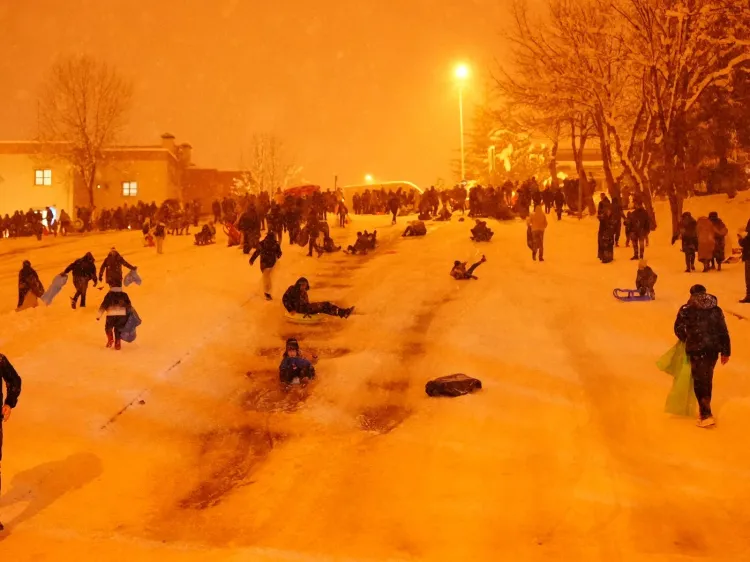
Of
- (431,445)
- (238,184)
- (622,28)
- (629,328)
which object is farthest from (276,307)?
(238,184)

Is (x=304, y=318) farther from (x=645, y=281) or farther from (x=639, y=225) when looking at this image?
(x=639, y=225)

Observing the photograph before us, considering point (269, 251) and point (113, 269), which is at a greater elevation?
point (269, 251)

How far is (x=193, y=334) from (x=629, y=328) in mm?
8269

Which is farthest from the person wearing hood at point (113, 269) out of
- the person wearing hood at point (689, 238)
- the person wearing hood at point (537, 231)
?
the person wearing hood at point (689, 238)

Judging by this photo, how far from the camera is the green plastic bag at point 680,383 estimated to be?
32.6 feet

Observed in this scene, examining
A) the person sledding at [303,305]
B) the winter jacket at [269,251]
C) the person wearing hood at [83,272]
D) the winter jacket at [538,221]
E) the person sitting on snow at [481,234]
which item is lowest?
the person sledding at [303,305]

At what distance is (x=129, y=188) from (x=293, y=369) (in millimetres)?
49422

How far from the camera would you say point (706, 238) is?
19.8m

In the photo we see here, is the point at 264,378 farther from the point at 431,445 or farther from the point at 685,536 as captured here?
the point at 685,536

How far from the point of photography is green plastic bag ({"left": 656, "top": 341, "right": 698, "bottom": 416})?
9.92 m

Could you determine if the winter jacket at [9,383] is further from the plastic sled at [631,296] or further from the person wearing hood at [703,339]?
the plastic sled at [631,296]

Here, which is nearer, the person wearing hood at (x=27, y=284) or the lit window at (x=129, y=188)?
the person wearing hood at (x=27, y=284)

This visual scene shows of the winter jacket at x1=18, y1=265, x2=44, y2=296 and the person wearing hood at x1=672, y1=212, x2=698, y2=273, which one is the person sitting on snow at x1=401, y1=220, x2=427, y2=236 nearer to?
the person wearing hood at x1=672, y1=212, x2=698, y2=273

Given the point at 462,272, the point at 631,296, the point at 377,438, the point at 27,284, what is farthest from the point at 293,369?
the point at 27,284
